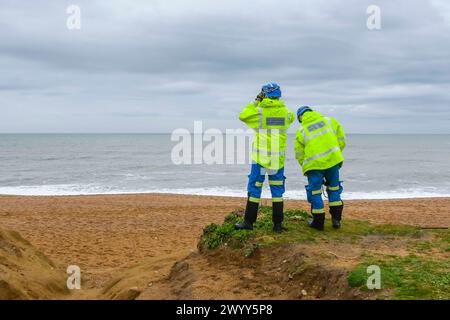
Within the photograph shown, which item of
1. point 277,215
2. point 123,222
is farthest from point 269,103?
point 123,222

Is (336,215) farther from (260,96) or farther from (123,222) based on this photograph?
(123,222)

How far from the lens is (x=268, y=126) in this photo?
7078 millimetres

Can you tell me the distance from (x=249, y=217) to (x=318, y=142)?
1619mm

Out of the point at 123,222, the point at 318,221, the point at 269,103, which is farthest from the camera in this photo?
the point at 123,222

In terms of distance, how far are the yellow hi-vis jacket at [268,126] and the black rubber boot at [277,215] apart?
→ 585 mm

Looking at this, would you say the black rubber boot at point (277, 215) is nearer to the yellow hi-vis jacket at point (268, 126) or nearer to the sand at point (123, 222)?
the yellow hi-vis jacket at point (268, 126)

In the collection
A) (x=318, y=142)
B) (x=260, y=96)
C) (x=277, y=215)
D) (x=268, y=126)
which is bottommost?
(x=277, y=215)

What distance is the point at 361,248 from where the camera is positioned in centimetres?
680

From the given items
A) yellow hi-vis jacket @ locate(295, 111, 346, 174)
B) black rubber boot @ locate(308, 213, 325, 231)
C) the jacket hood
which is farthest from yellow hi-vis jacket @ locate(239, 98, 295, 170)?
black rubber boot @ locate(308, 213, 325, 231)

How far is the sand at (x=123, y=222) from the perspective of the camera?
10.8 meters

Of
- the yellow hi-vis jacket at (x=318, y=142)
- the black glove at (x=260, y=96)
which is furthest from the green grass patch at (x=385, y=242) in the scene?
Answer: the black glove at (x=260, y=96)

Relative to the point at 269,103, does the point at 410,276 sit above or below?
below
